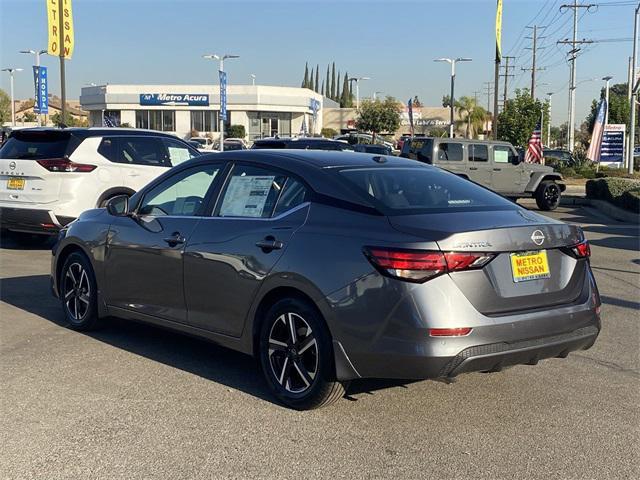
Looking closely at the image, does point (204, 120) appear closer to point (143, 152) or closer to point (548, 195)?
point (548, 195)

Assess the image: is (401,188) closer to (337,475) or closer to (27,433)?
(337,475)

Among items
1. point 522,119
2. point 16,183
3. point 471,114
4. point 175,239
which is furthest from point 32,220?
point 471,114

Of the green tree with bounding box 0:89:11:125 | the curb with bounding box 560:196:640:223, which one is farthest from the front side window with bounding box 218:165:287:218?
the green tree with bounding box 0:89:11:125

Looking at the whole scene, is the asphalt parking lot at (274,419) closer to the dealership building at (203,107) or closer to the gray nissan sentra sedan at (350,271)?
the gray nissan sentra sedan at (350,271)

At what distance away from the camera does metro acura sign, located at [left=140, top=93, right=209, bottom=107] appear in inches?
2685

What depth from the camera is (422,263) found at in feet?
13.2

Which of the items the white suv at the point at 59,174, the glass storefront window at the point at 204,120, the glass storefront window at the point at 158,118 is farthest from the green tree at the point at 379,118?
the white suv at the point at 59,174

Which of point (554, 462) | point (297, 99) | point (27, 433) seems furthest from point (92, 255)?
point (297, 99)

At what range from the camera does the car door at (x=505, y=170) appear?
19.6 meters

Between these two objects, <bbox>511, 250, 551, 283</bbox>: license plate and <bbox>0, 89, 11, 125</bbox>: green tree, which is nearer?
<bbox>511, 250, 551, 283</bbox>: license plate

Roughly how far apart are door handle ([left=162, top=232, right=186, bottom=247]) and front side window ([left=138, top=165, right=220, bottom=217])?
0.20m

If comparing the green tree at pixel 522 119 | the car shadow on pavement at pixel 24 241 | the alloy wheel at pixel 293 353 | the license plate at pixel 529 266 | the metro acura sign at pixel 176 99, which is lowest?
the car shadow on pavement at pixel 24 241

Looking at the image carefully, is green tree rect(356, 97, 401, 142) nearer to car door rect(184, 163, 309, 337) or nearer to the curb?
the curb

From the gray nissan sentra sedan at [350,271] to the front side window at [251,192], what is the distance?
0.01 meters
